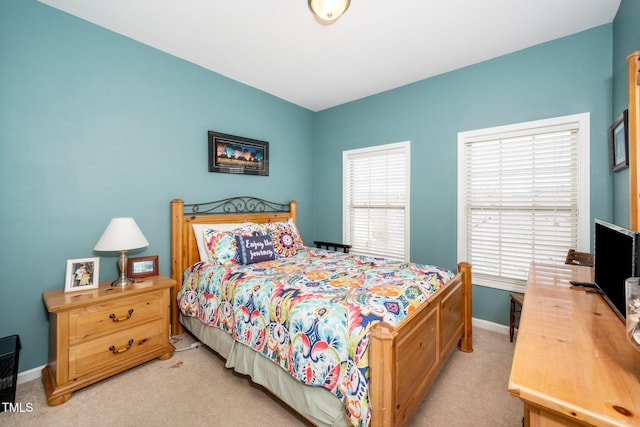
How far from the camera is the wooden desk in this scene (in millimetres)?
630

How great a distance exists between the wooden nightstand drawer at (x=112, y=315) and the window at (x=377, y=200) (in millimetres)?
2576

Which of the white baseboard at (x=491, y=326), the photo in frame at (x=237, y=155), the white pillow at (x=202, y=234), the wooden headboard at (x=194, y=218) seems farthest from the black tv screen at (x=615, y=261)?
the photo in frame at (x=237, y=155)

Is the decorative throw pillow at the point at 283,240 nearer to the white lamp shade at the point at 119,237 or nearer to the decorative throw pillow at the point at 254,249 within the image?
the decorative throw pillow at the point at 254,249

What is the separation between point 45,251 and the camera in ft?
6.91

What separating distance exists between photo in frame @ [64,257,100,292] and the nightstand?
0.05 meters

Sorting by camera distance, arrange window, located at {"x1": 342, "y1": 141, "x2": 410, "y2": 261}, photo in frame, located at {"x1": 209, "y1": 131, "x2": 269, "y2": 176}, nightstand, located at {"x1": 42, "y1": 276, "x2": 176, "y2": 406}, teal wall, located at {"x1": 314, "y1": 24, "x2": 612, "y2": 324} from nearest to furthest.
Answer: nightstand, located at {"x1": 42, "y1": 276, "x2": 176, "y2": 406}, teal wall, located at {"x1": 314, "y1": 24, "x2": 612, "y2": 324}, photo in frame, located at {"x1": 209, "y1": 131, "x2": 269, "y2": 176}, window, located at {"x1": 342, "y1": 141, "x2": 410, "y2": 261}

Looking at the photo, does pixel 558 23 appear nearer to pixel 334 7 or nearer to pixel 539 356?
pixel 334 7

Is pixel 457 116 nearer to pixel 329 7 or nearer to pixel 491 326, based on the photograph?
pixel 329 7

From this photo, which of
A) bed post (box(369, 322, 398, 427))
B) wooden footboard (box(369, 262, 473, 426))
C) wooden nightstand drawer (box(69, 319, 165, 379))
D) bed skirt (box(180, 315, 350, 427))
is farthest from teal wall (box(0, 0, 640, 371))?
bed post (box(369, 322, 398, 427))

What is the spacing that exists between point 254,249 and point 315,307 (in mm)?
1280

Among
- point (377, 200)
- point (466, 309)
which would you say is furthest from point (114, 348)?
point (377, 200)

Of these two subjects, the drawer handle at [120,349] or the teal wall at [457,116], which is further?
the teal wall at [457,116]

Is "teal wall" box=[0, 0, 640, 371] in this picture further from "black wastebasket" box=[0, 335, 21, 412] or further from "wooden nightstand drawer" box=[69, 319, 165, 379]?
"wooden nightstand drawer" box=[69, 319, 165, 379]

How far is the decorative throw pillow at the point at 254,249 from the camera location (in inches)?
104
